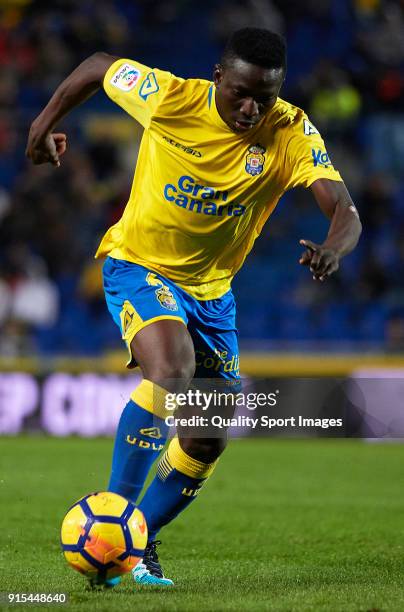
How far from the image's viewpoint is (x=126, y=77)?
4.98 metres

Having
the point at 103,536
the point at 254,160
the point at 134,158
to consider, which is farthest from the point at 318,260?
the point at 134,158

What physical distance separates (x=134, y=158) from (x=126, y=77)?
11134 mm

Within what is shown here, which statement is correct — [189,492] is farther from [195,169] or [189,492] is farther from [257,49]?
[257,49]

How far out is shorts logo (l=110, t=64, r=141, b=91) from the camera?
4.96 m

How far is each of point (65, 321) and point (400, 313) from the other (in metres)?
4.30

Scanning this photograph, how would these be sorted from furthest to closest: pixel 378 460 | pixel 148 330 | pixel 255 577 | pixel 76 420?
1. pixel 76 420
2. pixel 378 460
3. pixel 255 577
4. pixel 148 330

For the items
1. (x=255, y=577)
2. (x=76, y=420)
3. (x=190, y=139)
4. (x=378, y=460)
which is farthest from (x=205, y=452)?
(x=76, y=420)

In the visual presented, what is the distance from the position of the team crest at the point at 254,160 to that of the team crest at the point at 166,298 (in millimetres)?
627

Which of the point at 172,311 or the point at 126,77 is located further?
the point at 126,77

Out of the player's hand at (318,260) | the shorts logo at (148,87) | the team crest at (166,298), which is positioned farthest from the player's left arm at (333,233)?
the shorts logo at (148,87)

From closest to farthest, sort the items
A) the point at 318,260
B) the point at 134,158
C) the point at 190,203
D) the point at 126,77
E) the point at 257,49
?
the point at 318,260 → the point at 257,49 → the point at 190,203 → the point at 126,77 → the point at 134,158

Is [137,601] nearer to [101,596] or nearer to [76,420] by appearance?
[101,596]

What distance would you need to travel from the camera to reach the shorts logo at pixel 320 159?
4703 mm

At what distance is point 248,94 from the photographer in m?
4.55
